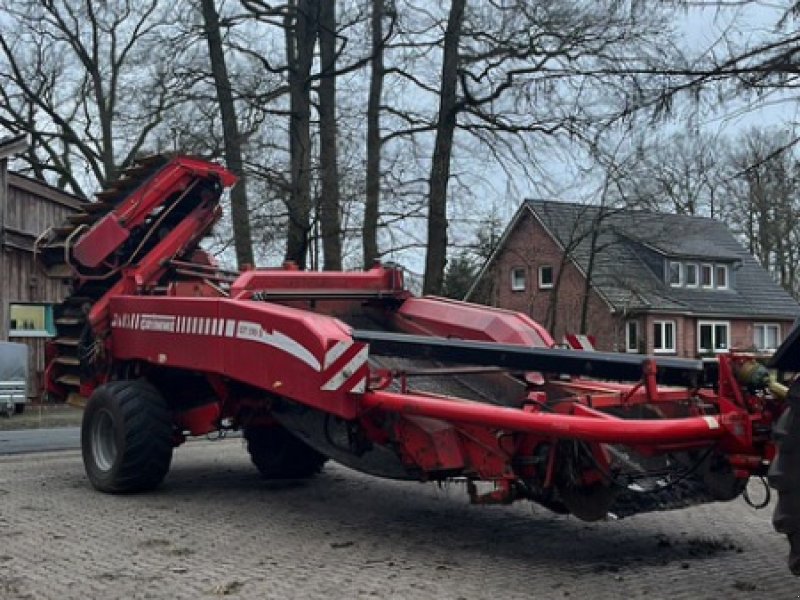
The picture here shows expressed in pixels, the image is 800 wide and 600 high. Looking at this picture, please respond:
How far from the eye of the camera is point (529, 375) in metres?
7.16

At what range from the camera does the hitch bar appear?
6047 millimetres

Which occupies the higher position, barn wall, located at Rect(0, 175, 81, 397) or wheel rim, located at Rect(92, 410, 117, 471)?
barn wall, located at Rect(0, 175, 81, 397)

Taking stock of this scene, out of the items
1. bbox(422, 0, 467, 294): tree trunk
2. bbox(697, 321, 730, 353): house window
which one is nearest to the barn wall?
bbox(422, 0, 467, 294): tree trunk

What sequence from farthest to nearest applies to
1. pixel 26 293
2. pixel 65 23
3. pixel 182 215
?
pixel 65 23 < pixel 26 293 < pixel 182 215

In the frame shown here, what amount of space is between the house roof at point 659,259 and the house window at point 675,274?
0.38m

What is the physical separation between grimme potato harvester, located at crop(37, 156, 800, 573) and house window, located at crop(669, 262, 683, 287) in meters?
39.3

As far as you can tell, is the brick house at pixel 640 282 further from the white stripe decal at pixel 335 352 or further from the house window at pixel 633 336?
the white stripe decal at pixel 335 352

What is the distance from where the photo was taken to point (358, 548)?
23.9 ft

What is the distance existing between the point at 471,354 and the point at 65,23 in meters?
27.2

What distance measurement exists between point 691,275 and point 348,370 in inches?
1722

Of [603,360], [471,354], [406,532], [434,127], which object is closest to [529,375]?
[471,354]

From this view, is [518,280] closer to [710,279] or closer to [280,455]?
[710,279]

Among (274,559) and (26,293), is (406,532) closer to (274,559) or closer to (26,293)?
(274,559)

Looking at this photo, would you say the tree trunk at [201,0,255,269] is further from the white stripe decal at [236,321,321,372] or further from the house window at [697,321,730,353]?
the house window at [697,321,730,353]
